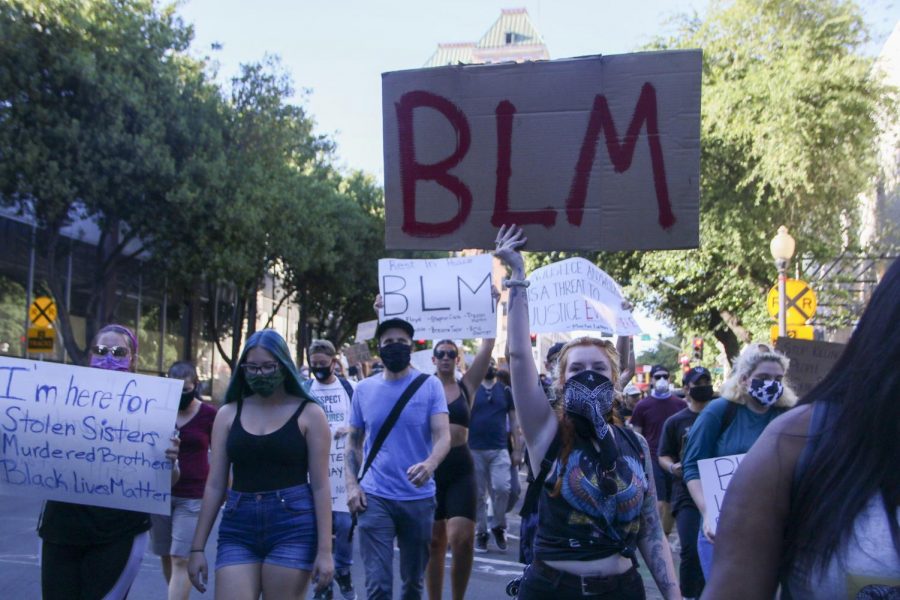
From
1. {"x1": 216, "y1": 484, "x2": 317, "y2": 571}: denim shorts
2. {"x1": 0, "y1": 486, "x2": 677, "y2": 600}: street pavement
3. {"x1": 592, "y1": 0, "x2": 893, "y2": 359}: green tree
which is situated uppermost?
{"x1": 592, "y1": 0, "x2": 893, "y2": 359}: green tree

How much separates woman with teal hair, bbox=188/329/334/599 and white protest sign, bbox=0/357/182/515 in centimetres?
32

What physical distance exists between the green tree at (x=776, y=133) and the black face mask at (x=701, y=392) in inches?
497

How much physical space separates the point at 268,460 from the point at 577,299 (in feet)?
19.3

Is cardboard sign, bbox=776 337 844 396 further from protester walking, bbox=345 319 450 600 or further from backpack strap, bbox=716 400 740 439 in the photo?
protester walking, bbox=345 319 450 600

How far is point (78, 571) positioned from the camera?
4.97m

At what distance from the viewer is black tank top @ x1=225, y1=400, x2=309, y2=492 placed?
16.5 feet

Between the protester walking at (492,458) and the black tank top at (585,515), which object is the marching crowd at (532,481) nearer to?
the black tank top at (585,515)

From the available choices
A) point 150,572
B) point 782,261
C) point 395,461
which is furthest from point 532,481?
point 782,261

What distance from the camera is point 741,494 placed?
1789 millimetres

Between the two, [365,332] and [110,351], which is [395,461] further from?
[365,332]

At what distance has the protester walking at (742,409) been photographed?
5.68 m

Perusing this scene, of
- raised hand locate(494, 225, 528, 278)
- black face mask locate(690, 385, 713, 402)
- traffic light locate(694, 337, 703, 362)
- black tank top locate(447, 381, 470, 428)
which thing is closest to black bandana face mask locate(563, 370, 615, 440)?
raised hand locate(494, 225, 528, 278)

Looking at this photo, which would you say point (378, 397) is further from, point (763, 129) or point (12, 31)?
point (12, 31)

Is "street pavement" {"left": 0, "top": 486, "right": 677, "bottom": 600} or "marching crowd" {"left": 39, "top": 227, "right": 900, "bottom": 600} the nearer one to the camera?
"marching crowd" {"left": 39, "top": 227, "right": 900, "bottom": 600}
